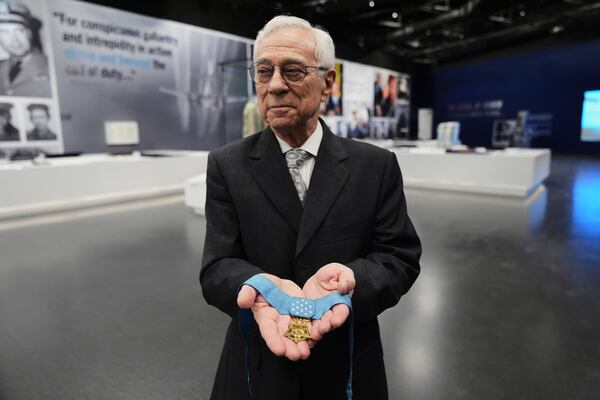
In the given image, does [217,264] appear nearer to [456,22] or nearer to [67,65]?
[67,65]

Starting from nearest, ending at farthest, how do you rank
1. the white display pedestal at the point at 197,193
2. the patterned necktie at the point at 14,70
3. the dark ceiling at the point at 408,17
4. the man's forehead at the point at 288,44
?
the man's forehead at the point at 288,44, the white display pedestal at the point at 197,193, the patterned necktie at the point at 14,70, the dark ceiling at the point at 408,17

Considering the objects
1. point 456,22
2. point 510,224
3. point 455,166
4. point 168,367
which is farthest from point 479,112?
point 168,367

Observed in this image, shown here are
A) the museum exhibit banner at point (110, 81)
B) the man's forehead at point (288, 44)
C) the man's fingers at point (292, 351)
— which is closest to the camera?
the man's fingers at point (292, 351)

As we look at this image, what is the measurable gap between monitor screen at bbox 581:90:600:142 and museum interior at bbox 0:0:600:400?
0.18 feet

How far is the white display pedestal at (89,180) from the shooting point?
6113 millimetres

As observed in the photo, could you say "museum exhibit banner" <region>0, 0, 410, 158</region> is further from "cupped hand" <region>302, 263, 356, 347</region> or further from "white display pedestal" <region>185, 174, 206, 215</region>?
"cupped hand" <region>302, 263, 356, 347</region>

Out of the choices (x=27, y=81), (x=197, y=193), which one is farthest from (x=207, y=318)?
(x=27, y=81)

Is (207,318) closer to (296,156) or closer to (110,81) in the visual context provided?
(296,156)

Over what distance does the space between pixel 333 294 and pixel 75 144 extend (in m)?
8.27

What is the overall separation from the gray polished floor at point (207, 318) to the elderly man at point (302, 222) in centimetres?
115

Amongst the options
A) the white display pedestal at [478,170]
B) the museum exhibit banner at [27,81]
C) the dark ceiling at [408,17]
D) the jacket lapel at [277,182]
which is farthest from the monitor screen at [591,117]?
the jacket lapel at [277,182]

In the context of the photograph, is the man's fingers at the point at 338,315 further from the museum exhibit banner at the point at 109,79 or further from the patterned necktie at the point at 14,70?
the patterned necktie at the point at 14,70

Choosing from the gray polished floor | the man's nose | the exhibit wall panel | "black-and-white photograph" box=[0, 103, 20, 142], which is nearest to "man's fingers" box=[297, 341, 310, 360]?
the man's nose

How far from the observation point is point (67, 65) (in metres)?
7.49
